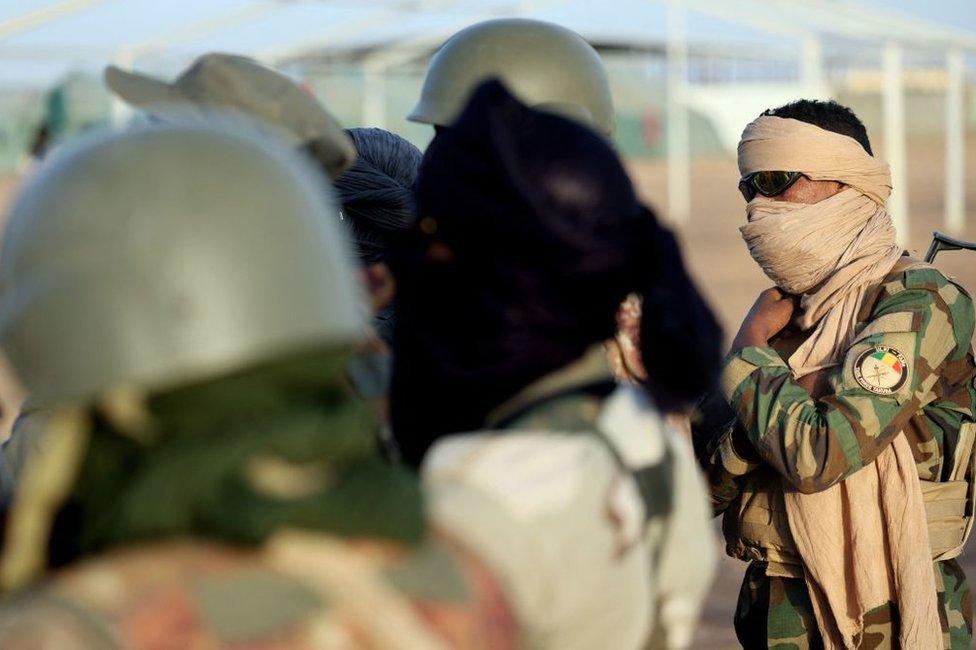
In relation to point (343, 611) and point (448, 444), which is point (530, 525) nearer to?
point (448, 444)

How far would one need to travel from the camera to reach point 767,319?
3.62m

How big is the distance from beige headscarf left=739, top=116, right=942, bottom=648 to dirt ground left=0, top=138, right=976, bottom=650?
0.28 meters

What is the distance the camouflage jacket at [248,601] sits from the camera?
1.19 meters

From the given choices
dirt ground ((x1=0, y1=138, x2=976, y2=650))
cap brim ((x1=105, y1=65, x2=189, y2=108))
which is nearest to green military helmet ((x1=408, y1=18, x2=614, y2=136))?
dirt ground ((x1=0, y1=138, x2=976, y2=650))

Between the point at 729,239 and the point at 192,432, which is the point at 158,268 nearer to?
the point at 192,432

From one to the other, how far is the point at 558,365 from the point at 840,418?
5.41ft

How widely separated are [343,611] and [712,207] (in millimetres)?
32858

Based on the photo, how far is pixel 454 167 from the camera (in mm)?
1732

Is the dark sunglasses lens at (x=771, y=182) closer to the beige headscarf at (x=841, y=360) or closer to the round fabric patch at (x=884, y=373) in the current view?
the beige headscarf at (x=841, y=360)

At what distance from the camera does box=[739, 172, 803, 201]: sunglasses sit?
11.6 feet

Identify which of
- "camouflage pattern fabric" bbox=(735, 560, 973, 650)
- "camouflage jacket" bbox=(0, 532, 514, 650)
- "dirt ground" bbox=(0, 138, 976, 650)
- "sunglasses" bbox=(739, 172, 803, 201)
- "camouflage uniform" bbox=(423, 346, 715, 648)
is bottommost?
"dirt ground" bbox=(0, 138, 976, 650)

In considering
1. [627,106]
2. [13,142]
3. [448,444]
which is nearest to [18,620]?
[448,444]

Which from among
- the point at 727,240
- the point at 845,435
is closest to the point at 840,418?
the point at 845,435

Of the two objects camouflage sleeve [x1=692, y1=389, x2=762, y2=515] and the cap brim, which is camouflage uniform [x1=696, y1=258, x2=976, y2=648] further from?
the cap brim
